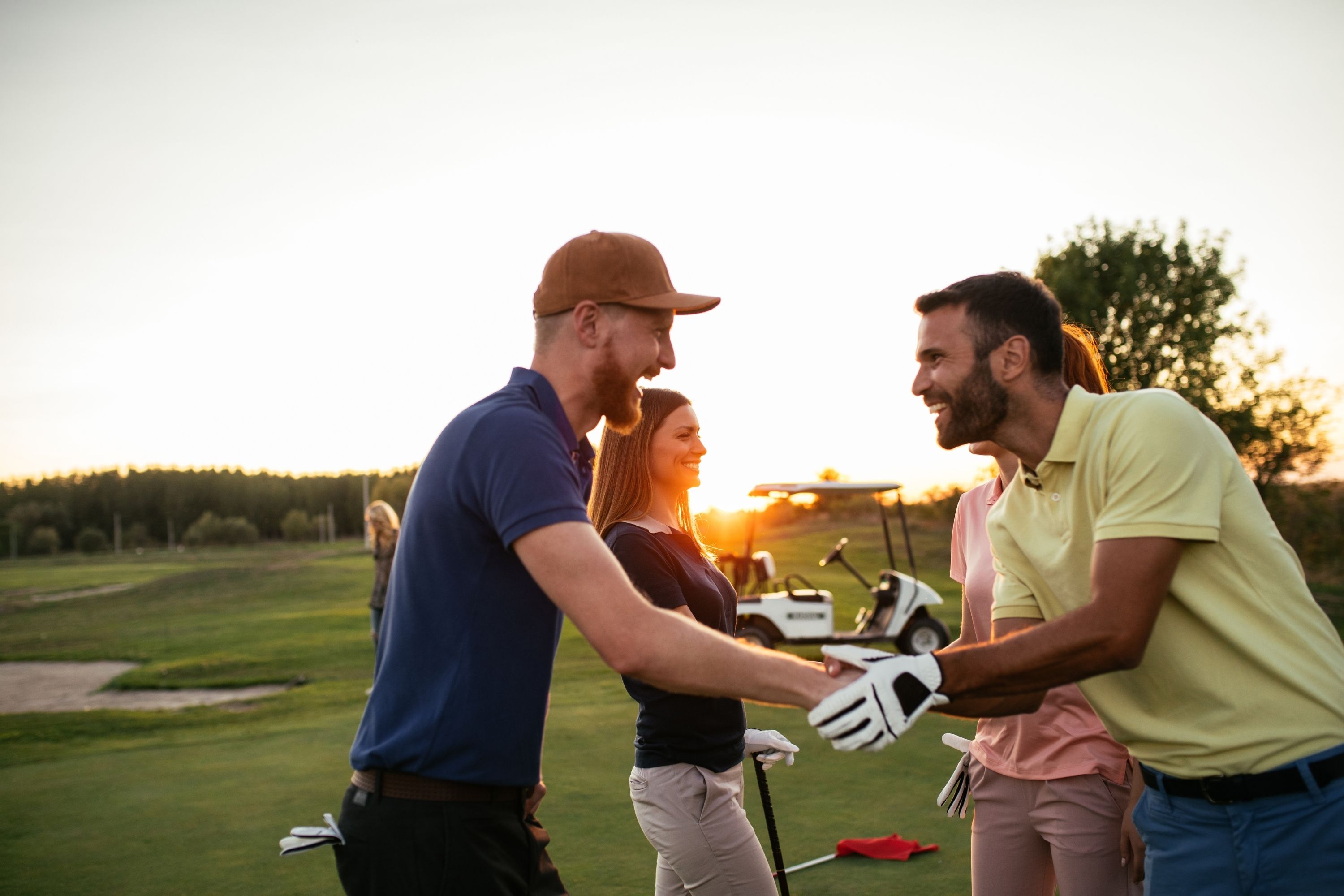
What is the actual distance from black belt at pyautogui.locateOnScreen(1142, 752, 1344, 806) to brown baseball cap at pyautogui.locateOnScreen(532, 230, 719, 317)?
4.98 feet

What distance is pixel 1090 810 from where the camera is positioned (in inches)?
118

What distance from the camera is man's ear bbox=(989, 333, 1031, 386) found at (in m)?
2.46

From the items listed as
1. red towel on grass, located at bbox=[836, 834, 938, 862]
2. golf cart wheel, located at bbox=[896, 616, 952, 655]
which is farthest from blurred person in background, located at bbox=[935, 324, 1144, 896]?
golf cart wheel, located at bbox=[896, 616, 952, 655]

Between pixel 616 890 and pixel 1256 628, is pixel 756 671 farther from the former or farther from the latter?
pixel 616 890

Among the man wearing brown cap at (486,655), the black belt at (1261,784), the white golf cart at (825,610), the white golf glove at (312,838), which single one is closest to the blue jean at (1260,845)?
the black belt at (1261,784)

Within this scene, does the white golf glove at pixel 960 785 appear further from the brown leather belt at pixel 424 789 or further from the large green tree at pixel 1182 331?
the large green tree at pixel 1182 331

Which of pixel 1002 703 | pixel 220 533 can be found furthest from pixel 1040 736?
pixel 220 533

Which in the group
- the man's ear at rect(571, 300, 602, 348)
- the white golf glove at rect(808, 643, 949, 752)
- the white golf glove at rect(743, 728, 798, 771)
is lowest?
the white golf glove at rect(743, 728, 798, 771)

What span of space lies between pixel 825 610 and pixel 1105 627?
12.1m

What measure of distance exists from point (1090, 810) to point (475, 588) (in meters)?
2.10

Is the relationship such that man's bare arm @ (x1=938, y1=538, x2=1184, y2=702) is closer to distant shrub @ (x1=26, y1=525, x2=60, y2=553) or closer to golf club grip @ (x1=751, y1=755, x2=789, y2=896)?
golf club grip @ (x1=751, y1=755, x2=789, y2=896)

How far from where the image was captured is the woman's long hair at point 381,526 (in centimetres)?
1221

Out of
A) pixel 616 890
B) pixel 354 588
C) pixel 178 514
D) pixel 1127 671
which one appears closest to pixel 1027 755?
pixel 1127 671

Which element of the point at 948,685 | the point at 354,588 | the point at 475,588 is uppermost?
the point at 475,588
